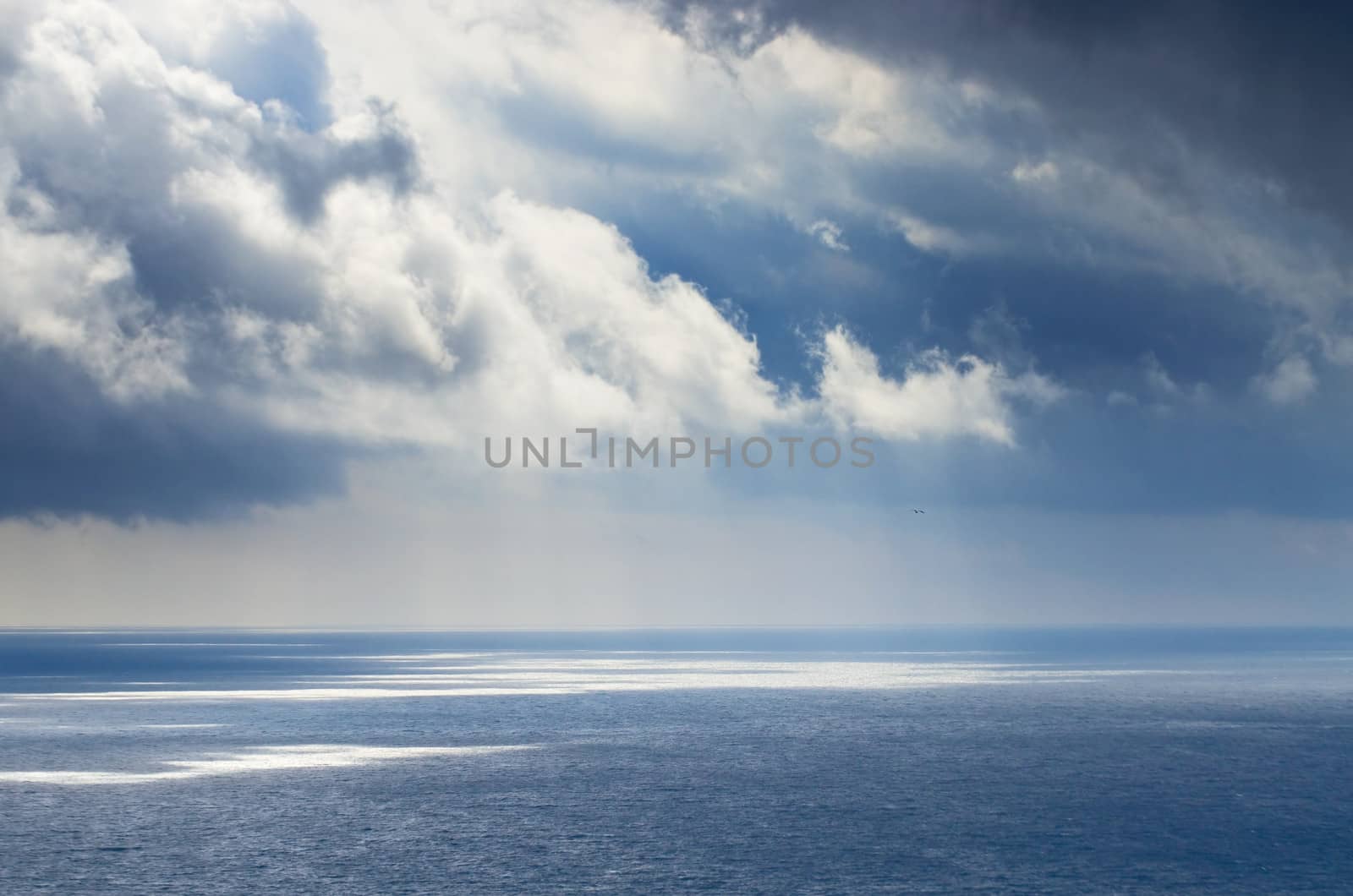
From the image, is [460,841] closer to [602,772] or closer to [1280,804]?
[602,772]

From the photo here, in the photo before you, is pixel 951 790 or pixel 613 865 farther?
pixel 951 790

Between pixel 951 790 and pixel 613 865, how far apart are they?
33277mm

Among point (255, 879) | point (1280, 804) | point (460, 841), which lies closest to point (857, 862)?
point (460, 841)

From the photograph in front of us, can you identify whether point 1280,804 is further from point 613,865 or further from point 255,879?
point 255,879

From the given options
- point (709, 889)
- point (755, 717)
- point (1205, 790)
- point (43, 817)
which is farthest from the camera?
point (755, 717)

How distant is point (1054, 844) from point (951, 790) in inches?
746

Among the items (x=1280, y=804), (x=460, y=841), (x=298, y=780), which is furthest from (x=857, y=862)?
(x=298, y=780)

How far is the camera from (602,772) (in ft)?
320

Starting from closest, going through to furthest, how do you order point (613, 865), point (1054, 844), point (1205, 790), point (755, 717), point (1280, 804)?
1. point (613, 865)
2. point (1054, 844)
3. point (1280, 804)
4. point (1205, 790)
5. point (755, 717)

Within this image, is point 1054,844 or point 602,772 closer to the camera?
point 1054,844

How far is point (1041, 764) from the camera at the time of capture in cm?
10162

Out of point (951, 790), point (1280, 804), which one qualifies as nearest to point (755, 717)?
point (951, 790)

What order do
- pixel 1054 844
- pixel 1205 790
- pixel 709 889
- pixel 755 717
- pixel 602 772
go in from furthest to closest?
1. pixel 755 717
2. pixel 602 772
3. pixel 1205 790
4. pixel 1054 844
5. pixel 709 889

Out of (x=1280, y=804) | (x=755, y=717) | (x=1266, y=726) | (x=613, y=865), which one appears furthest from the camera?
(x=755, y=717)
